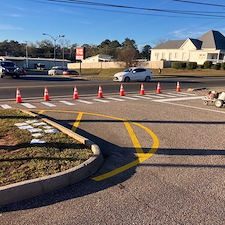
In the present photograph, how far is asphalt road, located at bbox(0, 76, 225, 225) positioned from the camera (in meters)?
2.97

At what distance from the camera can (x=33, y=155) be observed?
14.7 feet

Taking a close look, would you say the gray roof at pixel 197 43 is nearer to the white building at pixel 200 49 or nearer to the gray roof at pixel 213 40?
the white building at pixel 200 49

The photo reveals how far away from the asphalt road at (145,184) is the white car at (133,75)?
17994 millimetres

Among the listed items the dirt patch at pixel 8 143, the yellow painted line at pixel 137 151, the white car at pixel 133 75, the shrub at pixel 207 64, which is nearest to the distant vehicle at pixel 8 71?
the white car at pixel 133 75

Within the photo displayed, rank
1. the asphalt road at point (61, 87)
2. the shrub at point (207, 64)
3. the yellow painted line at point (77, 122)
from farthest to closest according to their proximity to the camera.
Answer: the shrub at point (207, 64) < the asphalt road at point (61, 87) < the yellow painted line at point (77, 122)

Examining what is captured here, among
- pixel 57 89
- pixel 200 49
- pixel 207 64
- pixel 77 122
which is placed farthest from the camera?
pixel 200 49

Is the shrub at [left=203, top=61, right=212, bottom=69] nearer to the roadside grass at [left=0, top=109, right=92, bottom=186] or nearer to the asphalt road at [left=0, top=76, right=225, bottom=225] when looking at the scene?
the asphalt road at [left=0, top=76, right=225, bottom=225]

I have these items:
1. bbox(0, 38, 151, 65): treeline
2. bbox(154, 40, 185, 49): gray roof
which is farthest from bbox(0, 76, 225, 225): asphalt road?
bbox(0, 38, 151, 65): treeline

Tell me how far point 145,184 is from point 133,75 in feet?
73.0

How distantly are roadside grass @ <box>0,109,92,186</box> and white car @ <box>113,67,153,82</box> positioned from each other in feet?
64.0

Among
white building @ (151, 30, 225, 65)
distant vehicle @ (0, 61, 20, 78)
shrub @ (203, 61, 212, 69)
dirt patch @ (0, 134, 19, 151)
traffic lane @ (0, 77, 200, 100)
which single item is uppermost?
white building @ (151, 30, 225, 65)

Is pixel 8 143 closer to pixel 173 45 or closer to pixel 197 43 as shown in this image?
pixel 197 43

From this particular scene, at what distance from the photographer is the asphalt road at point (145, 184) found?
2.97 metres

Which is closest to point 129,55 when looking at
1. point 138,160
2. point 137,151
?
point 137,151
